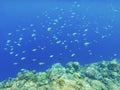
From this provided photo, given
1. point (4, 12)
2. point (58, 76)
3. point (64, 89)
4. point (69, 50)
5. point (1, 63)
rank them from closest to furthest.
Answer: point (64, 89), point (58, 76), point (1, 63), point (69, 50), point (4, 12)

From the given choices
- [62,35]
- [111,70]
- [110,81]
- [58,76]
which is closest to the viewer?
[58,76]

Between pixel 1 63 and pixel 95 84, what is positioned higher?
pixel 1 63

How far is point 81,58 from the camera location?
2309 centimetres

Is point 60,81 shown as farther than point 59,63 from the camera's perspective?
No

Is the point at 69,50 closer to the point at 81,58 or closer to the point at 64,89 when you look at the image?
the point at 81,58

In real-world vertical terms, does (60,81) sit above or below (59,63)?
below

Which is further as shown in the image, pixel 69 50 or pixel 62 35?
pixel 62 35

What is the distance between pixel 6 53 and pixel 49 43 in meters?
4.26

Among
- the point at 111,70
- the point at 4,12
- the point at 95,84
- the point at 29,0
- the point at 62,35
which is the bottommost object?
the point at 95,84

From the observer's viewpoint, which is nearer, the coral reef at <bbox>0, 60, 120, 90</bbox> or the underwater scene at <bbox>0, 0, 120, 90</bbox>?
the coral reef at <bbox>0, 60, 120, 90</bbox>

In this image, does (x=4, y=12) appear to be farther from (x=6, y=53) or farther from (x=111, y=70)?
(x=111, y=70)

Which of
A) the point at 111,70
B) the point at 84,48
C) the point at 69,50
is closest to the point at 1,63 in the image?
the point at 69,50

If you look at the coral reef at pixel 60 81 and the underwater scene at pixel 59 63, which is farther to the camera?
the underwater scene at pixel 59 63

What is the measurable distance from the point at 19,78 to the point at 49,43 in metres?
19.6
